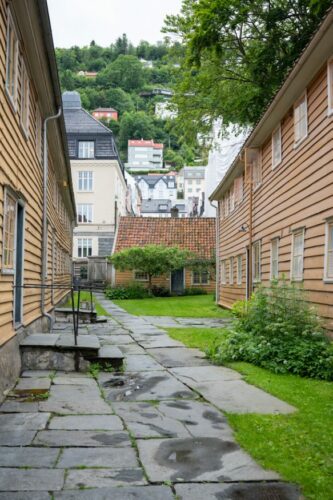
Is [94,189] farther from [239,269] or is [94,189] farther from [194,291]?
[239,269]

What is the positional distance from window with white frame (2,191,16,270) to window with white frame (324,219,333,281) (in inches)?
197

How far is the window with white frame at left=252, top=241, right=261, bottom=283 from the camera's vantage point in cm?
1536

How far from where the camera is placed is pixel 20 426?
5039mm

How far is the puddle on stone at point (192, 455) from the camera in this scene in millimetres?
3994

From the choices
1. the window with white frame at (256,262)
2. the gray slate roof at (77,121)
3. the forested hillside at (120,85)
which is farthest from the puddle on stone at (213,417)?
the forested hillside at (120,85)

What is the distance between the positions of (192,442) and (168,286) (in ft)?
91.1

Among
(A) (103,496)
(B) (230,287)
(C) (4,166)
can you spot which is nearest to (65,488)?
(A) (103,496)

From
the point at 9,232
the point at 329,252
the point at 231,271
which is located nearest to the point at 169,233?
the point at 231,271

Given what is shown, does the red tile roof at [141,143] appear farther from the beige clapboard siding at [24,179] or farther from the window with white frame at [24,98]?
the window with white frame at [24,98]

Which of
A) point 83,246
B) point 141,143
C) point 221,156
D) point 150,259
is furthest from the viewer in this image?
point 141,143

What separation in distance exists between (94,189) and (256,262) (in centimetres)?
2939

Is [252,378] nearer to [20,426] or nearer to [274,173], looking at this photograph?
[20,426]

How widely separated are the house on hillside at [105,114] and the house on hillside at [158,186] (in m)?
21.1

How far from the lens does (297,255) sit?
11.1 m
